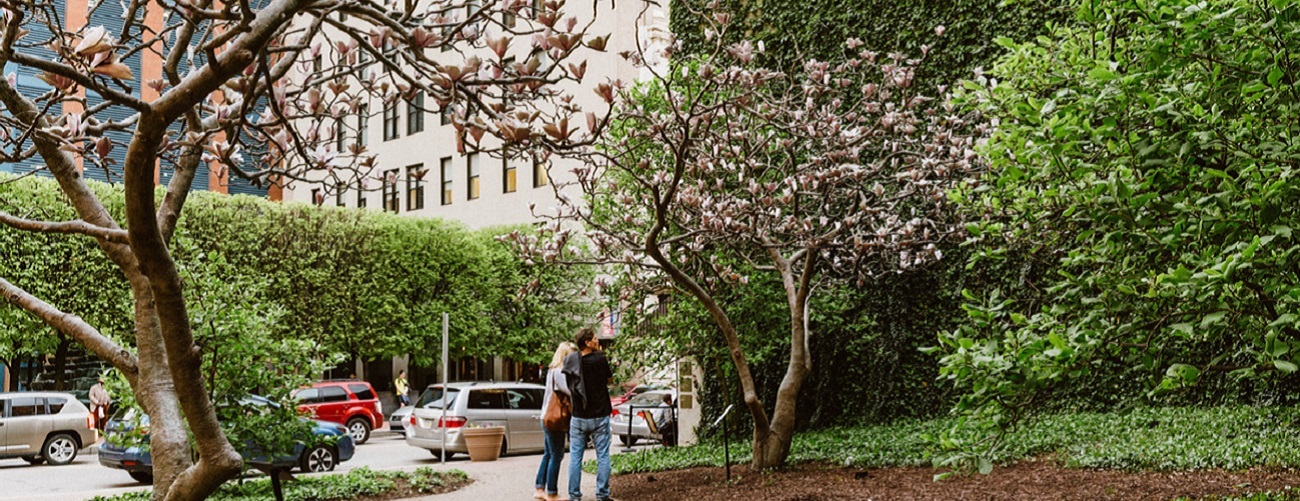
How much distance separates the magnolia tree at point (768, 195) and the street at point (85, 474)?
397 cm

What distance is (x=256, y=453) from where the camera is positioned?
1208cm

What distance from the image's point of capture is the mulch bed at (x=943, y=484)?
348 inches

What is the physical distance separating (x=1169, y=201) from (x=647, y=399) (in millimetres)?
20176

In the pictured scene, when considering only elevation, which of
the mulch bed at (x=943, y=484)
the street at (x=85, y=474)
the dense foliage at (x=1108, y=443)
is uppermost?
the dense foliage at (x=1108, y=443)

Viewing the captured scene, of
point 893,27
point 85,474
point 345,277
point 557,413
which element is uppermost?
point 893,27

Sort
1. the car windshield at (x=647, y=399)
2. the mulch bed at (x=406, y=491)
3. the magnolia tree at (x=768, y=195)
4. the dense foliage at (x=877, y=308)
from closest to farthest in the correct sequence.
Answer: the magnolia tree at (x=768, y=195) → the mulch bed at (x=406, y=491) → the dense foliage at (x=877, y=308) → the car windshield at (x=647, y=399)

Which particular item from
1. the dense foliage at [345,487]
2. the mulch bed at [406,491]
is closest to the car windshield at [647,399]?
the dense foliage at [345,487]

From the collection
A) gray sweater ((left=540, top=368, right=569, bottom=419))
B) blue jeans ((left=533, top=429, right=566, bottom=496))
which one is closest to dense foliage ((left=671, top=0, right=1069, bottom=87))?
gray sweater ((left=540, top=368, right=569, bottom=419))

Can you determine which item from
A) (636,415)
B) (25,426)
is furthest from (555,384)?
(25,426)

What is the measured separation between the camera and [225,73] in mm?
4078

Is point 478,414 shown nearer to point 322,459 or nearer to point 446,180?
point 322,459

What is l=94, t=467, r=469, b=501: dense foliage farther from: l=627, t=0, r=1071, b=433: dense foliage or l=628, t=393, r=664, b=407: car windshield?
l=628, t=393, r=664, b=407: car windshield

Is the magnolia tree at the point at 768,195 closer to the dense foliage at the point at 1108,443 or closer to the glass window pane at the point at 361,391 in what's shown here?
the dense foliage at the point at 1108,443

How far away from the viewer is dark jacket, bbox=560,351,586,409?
34.8ft
